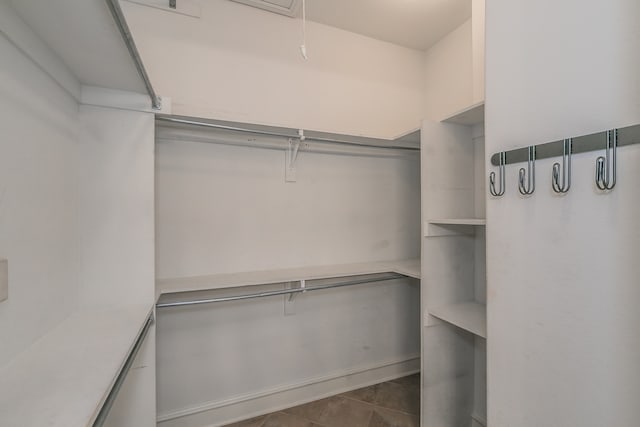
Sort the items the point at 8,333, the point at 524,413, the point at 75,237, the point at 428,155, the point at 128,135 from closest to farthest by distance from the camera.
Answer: the point at 8,333 < the point at 524,413 < the point at 75,237 < the point at 128,135 < the point at 428,155

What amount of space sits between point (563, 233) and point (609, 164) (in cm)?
25

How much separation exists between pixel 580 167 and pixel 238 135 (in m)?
1.74

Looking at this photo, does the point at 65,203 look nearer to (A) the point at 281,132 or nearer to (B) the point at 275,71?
(A) the point at 281,132

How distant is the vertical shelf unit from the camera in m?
1.71

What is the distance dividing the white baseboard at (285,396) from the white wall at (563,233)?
1.27m

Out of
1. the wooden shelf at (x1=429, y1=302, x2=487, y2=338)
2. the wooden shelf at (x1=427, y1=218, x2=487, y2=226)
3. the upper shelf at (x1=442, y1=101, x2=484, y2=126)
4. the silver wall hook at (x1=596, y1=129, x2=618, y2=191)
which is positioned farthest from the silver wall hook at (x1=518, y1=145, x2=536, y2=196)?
the wooden shelf at (x1=429, y1=302, x2=487, y2=338)

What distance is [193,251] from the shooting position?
70.0 inches

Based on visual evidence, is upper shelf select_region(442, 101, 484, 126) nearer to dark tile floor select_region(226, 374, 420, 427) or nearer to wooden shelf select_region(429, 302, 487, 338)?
wooden shelf select_region(429, 302, 487, 338)

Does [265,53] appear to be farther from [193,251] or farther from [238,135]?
[193,251]

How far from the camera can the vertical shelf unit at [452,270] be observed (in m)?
→ 1.71

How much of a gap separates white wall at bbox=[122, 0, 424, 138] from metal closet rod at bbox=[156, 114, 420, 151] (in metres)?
0.16

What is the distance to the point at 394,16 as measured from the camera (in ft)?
6.69

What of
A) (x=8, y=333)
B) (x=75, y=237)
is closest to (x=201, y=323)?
(x=75, y=237)

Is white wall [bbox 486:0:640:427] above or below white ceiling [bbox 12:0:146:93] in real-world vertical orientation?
below
